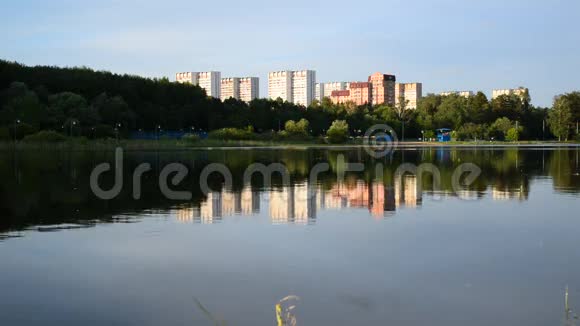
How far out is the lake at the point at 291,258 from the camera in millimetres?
7008

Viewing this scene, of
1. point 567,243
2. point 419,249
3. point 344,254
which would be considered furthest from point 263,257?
point 567,243

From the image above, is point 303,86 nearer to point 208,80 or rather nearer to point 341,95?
point 341,95

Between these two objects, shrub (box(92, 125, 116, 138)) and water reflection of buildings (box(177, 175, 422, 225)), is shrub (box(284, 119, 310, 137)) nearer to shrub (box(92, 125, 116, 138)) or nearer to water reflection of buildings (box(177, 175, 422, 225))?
shrub (box(92, 125, 116, 138))

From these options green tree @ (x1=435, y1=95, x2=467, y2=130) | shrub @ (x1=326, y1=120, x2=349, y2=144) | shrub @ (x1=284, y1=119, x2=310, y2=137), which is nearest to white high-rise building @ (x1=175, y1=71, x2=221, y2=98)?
green tree @ (x1=435, y1=95, x2=467, y2=130)

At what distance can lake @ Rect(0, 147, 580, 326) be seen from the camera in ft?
A: 23.0

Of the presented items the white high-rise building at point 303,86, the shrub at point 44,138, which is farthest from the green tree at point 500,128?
the white high-rise building at point 303,86

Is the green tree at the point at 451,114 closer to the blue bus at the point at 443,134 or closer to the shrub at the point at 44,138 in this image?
the blue bus at the point at 443,134

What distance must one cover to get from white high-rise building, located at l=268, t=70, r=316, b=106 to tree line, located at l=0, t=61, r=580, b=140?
164ft

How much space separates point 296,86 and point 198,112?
270 feet

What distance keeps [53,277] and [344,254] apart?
4.38m

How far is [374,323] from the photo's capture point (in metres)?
6.57

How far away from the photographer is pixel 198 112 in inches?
4350

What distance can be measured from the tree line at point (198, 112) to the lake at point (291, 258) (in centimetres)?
5890

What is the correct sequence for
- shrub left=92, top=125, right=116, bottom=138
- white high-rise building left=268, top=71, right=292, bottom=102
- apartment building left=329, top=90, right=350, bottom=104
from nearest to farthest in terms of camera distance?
shrub left=92, top=125, right=116, bottom=138 < apartment building left=329, top=90, right=350, bottom=104 < white high-rise building left=268, top=71, right=292, bottom=102
